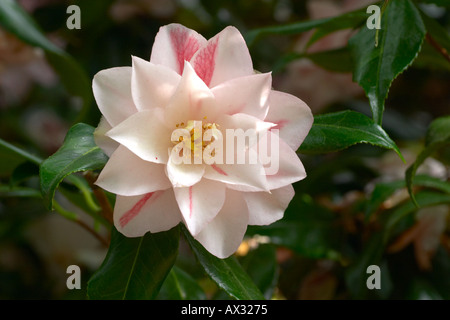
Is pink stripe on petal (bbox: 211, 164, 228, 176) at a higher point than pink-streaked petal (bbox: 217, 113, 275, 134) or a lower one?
lower

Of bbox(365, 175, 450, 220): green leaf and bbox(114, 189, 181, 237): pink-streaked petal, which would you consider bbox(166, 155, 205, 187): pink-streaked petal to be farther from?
bbox(365, 175, 450, 220): green leaf

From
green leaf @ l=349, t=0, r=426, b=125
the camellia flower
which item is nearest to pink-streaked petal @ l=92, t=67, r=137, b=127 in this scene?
the camellia flower

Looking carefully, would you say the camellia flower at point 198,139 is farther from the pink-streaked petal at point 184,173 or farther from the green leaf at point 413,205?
the green leaf at point 413,205

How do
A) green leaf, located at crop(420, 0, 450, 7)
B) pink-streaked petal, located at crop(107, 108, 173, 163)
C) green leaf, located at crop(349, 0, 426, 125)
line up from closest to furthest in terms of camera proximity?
pink-streaked petal, located at crop(107, 108, 173, 163) → green leaf, located at crop(349, 0, 426, 125) → green leaf, located at crop(420, 0, 450, 7)

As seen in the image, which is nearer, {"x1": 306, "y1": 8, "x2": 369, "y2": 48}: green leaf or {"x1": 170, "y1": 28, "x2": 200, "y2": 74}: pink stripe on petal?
{"x1": 170, "y1": 28, "x2": 200, "y2": 74}: pink stripe on petal
